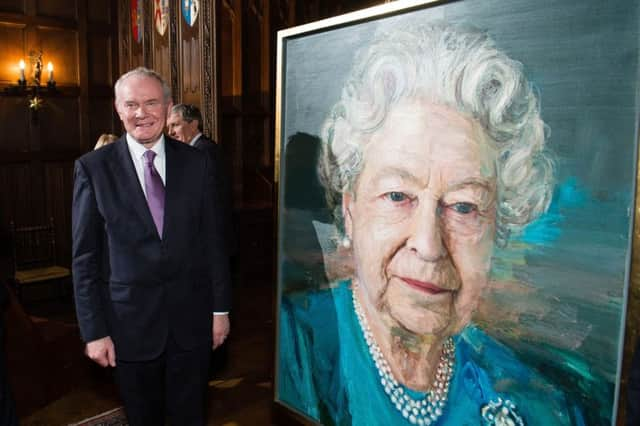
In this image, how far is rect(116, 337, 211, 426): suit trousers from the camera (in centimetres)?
228

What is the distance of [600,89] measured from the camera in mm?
1520

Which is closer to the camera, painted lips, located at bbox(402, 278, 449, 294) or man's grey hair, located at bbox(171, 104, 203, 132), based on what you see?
painted lips, located at bbox(402, 278, 449, 294)

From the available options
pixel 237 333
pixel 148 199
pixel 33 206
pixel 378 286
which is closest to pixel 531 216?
pixel 378 286

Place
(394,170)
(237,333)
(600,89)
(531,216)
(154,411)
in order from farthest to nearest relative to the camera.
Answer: (237,333), (154,411), (394,170), (531,216), (600,89)

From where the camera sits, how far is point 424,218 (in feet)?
6.40

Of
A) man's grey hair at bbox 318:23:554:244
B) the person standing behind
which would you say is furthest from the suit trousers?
the person standing behind

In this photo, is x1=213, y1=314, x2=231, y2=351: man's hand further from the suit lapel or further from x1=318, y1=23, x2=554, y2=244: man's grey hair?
x1=318, y1=23, x2=554, y2=244: man's grey hair

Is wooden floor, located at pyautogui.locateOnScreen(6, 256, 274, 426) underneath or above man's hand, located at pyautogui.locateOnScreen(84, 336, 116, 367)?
underneath

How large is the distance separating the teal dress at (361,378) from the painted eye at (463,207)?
14.9 inches

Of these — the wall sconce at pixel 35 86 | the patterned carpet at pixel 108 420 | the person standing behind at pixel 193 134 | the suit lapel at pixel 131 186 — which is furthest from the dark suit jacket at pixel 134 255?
the wall sconce at pixel 35 86

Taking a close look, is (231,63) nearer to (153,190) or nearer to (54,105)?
(54,105)

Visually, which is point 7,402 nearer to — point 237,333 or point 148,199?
point 148,199

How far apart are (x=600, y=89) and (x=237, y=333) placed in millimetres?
3591

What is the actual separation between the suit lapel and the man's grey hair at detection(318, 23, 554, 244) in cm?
75
